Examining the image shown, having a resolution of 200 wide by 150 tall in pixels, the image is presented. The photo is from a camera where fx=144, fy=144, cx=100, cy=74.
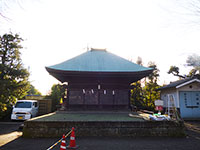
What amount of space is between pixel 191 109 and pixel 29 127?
528 inches

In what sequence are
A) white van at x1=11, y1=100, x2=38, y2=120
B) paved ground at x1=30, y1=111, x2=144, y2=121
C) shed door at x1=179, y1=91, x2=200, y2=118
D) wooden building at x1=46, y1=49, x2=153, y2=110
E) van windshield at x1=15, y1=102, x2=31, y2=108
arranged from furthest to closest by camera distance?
shed door at x1=179, y1=91, x2=200, y2=118 → van windshield at x1=15, y1=102, x2=31, y2=108 → white van at x1=11, y1=100, x2=38, y2=120 → wooden building at x1=46, y1=49, x2=153, y2=110 → paved ground at x1=30, y1=111, x2=144, y2=121

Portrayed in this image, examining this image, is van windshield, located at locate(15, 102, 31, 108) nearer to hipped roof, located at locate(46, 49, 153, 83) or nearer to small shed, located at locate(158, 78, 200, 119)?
hipped roof, located at locate(46, 49, 153, 83)

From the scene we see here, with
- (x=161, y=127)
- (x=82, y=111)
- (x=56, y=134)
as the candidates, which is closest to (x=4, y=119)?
(x=82, y=111)

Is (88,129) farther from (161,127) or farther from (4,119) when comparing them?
(4,119)

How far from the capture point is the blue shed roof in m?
10.7

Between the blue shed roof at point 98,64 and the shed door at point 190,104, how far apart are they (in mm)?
5851

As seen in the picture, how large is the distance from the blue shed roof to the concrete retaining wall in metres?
4.25

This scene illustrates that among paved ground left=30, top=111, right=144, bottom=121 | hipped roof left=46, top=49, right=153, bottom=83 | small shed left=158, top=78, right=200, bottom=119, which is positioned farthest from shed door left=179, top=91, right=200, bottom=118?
paved ground left=30, top=111, right=144, bottom=121

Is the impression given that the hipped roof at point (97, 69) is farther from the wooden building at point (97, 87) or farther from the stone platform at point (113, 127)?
the stone platform at point (113, 127)

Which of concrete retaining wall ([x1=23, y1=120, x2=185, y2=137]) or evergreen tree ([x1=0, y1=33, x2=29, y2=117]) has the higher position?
evergreen tree ([x1=0, y1=33, x2=29, y2=117])

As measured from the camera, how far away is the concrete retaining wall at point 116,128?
6.98m

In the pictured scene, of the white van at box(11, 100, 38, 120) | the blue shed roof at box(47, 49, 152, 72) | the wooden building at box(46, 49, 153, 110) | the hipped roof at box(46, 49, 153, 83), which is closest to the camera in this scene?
the hipped roof at box(46, 49, 153, 83)

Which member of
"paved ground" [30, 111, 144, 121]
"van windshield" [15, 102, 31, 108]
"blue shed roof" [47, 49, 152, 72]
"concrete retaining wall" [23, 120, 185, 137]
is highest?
"blue shed roof" [47, 49, 152, 72]

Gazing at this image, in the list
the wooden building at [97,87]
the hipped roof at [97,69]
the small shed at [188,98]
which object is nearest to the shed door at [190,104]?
the small shed at [188,98]
